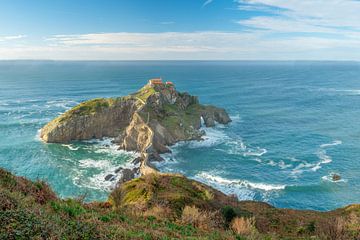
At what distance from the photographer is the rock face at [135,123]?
241 ft

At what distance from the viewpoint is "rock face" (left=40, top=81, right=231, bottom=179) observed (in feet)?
241

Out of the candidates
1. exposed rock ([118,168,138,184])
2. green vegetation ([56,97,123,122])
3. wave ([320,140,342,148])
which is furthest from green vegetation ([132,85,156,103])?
wave ([320,140,342,148])

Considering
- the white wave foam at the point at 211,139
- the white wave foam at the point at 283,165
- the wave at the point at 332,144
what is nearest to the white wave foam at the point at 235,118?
the white wave foam at the point at 211,139

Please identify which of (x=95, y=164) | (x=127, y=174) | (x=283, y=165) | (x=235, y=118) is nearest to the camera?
(x=127, y=174)

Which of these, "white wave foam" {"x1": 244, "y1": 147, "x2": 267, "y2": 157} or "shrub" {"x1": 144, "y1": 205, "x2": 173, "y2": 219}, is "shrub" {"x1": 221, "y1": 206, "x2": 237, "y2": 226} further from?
"white wave foam" {"x1": 244, "y1": 147, "x2": 267, "y2": 157}

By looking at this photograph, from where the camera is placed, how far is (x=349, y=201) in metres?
49.7

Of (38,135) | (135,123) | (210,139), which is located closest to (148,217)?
(135,123)

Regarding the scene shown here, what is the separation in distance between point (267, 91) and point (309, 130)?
76.3m

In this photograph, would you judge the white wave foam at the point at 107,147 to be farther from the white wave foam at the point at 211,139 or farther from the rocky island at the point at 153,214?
the white wave foam at the point at 211,139

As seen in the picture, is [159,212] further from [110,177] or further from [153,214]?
[110,177]

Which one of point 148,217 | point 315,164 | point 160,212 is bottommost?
point 315,164

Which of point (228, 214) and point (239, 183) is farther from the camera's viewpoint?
point (239, 183)

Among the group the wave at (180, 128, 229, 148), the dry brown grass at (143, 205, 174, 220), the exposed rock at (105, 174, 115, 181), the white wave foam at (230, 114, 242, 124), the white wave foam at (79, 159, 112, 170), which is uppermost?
the dry brown grass at (143, 205, 174, 220)

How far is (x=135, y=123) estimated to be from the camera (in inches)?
3007
